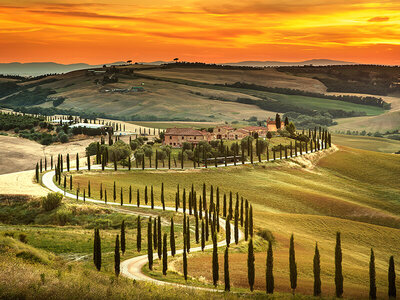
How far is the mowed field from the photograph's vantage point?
57.1 m

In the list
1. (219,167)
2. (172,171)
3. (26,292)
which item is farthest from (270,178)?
(26,292)

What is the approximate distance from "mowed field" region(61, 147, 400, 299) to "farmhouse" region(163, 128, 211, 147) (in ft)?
97.3

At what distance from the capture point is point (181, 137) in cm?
16138

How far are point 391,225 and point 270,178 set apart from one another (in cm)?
3470

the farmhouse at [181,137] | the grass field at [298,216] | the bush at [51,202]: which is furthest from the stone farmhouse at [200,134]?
the bush at [51,202]

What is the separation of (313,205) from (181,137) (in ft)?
211

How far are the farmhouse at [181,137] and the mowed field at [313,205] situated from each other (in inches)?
1167

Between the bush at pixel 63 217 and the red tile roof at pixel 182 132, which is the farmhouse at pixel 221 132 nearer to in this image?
the red tile roof at pixel 182 132

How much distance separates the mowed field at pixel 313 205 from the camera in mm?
57094

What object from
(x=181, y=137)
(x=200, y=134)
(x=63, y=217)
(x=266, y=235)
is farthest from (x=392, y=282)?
(x=200, y=134)

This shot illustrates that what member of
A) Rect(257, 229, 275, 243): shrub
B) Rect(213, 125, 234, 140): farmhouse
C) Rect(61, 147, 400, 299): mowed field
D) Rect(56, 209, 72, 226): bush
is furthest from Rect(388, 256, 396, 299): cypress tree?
Rect(213, 125, 234, 140): farmhouse

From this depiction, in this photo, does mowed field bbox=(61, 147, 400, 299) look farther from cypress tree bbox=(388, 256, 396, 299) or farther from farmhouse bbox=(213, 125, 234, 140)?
farmhouse bbox=(213, 125, 234, 140)

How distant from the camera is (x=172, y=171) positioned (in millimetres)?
125062

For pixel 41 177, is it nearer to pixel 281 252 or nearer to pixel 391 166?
pixel 281 252
